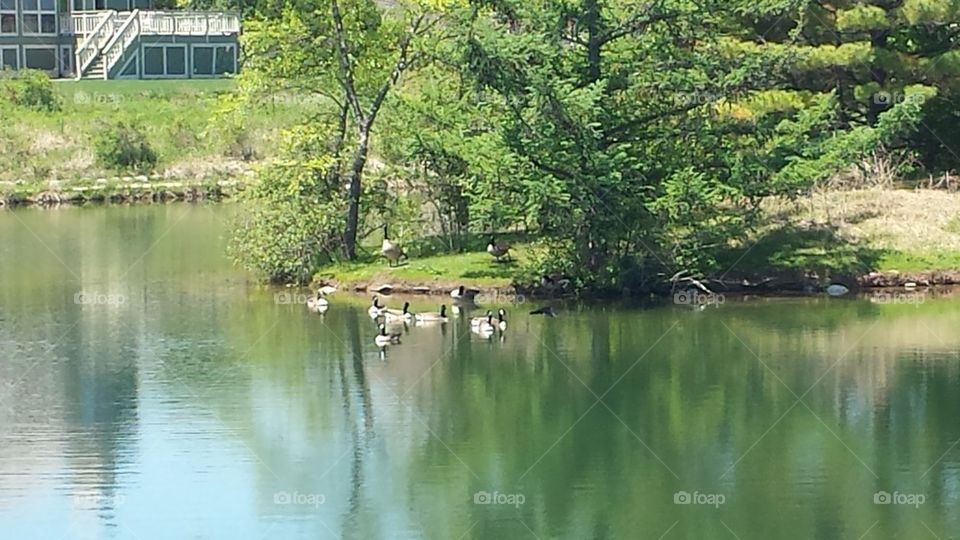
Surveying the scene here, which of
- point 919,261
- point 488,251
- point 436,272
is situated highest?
point 488,251

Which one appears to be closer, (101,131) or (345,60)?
(345,60)

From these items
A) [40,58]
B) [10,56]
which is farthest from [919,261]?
[10,56]

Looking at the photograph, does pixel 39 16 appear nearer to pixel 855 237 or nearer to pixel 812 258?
pixel 855 237

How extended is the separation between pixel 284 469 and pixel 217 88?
40.3m

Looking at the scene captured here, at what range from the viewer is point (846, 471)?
67.2 ft

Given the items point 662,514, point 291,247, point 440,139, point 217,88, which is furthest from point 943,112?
point 217,88

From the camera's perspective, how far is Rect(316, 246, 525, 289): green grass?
3181 cm

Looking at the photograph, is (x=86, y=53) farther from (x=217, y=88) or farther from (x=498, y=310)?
(x=498, y=310)
